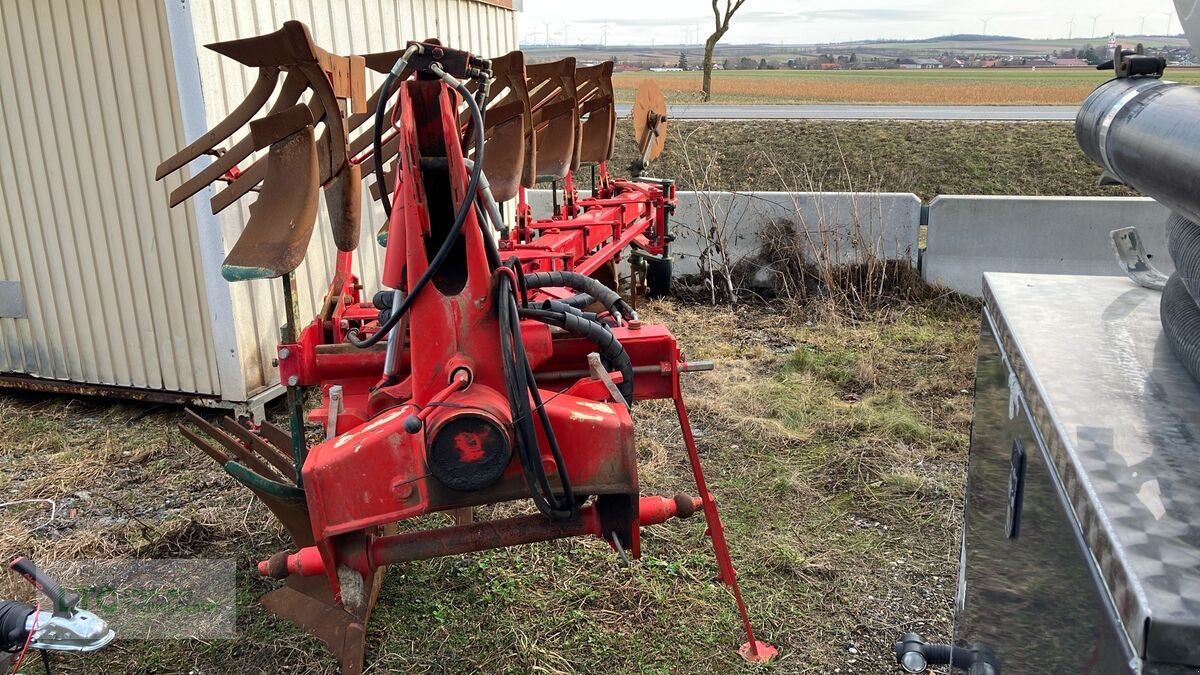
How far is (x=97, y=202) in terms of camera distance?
487 cm

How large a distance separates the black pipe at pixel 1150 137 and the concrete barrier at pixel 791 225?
532cm

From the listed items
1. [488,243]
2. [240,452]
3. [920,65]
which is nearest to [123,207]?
[240,452]

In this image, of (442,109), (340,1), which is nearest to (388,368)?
(442,109)

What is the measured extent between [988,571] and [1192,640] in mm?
781

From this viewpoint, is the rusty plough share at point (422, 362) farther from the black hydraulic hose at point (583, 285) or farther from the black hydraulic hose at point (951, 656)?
the black hydraulic hose at point (951, 656)

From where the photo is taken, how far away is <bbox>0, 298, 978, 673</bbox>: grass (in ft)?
9.57

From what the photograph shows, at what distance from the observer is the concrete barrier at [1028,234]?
654 centimetres

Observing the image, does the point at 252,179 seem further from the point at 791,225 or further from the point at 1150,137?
the point at 791,225

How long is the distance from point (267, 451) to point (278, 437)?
0.11 meters

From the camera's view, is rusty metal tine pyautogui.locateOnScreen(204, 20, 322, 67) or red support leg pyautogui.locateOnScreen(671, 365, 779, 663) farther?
red support leg pyautogui.locateOnScreen(671, 365, 779, 663)

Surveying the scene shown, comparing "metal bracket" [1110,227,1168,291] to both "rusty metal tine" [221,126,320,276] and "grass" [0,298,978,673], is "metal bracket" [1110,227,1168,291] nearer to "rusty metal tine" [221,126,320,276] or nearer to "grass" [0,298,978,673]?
"grass" [0,298,978,673]

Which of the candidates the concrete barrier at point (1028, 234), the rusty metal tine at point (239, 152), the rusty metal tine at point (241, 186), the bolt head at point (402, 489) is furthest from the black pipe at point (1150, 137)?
the concrete barrier at point (1028, 234)

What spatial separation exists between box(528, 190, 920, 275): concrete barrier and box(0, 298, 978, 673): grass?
1722mm

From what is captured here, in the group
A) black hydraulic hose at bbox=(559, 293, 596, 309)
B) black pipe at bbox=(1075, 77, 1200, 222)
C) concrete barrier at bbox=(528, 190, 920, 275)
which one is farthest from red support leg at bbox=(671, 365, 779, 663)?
concrete barrier at bbox=(528, 190, 920, 275)
